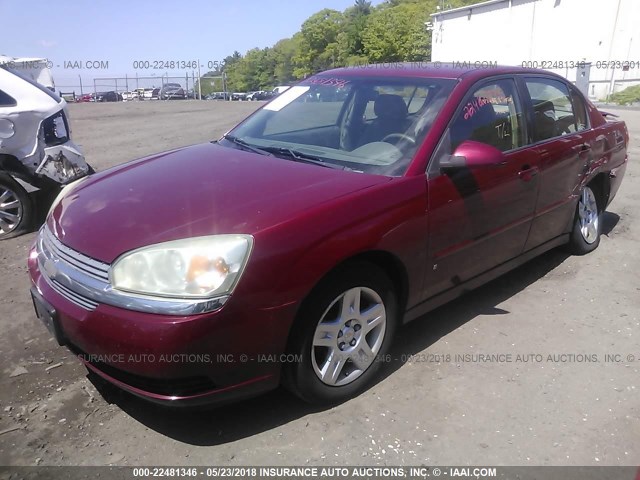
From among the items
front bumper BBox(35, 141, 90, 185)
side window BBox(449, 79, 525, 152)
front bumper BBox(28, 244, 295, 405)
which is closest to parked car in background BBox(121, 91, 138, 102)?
front bumper BBox(35, 141, 90, 185)

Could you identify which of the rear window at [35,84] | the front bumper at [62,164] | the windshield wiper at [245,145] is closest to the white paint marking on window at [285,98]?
the windshield wiper at [245,145]

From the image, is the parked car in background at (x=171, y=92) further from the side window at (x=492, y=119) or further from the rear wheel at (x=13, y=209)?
the side window at (x=492, y=119)

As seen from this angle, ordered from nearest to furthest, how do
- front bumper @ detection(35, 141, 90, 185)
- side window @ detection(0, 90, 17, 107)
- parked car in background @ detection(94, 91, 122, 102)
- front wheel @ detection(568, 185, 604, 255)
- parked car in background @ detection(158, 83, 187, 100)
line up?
front wheel @ detection(568, 185, 604, 255)
side window @ detection(0, 90, 17, 107)
front bumper @ detection(35, 141, 90, 185)
parked car in background @ detection(94, 91, 122, 102)
parked car in background @ detection(158, 83, 187, 100)

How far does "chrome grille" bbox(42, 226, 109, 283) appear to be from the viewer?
2437mm

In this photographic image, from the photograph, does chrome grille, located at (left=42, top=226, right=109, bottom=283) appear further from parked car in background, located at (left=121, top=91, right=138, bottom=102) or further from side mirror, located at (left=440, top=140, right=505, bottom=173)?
parked car in background, located at (left=121, top=91, right=138, bottom=102)

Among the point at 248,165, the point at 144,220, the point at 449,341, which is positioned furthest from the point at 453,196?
the point at 144,220

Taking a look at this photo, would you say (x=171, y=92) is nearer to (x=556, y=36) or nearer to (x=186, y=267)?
(x=556, y=36)

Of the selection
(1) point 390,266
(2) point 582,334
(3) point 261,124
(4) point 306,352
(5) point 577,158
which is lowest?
(2) point 582,334

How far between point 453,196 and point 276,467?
1727 millimetres

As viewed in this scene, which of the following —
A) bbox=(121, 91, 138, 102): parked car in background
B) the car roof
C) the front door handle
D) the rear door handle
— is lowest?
bbox=(121, 91, 138, 102): parked car in background

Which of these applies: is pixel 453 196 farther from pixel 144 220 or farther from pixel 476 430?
pixel 144 220

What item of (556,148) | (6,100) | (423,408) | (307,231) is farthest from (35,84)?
(423,408)

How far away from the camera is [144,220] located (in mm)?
2607

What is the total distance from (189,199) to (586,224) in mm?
3674
